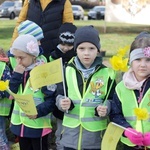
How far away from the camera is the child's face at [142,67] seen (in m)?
3.39

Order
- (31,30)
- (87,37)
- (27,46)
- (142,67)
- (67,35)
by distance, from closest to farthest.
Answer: (142,67) → (87,37) → (27,46) → (67,35) → (31,30)

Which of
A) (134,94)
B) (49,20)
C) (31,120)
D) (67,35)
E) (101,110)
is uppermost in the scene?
(49,20)

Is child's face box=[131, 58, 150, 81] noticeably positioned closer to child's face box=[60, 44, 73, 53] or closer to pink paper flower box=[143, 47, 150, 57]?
pink paper flower box=[143, 47, 150, 57]

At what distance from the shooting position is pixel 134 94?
135 inches

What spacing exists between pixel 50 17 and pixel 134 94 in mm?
1690

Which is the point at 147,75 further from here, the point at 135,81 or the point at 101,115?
the point at 101,115

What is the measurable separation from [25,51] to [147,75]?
114cm

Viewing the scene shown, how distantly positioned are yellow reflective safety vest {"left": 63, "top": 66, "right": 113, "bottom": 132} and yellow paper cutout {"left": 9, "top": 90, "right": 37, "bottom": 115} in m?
0.32

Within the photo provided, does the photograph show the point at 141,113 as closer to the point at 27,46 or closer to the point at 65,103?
the point at 65,103

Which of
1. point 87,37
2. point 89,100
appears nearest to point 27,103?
point 89,100

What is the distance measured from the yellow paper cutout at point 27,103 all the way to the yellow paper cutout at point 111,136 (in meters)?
0.67

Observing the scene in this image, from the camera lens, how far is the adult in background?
474cm

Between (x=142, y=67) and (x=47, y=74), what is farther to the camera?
(x=47, y=74)

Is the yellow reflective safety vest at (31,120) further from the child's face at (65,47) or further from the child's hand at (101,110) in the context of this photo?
the child's hand at (101,110)
